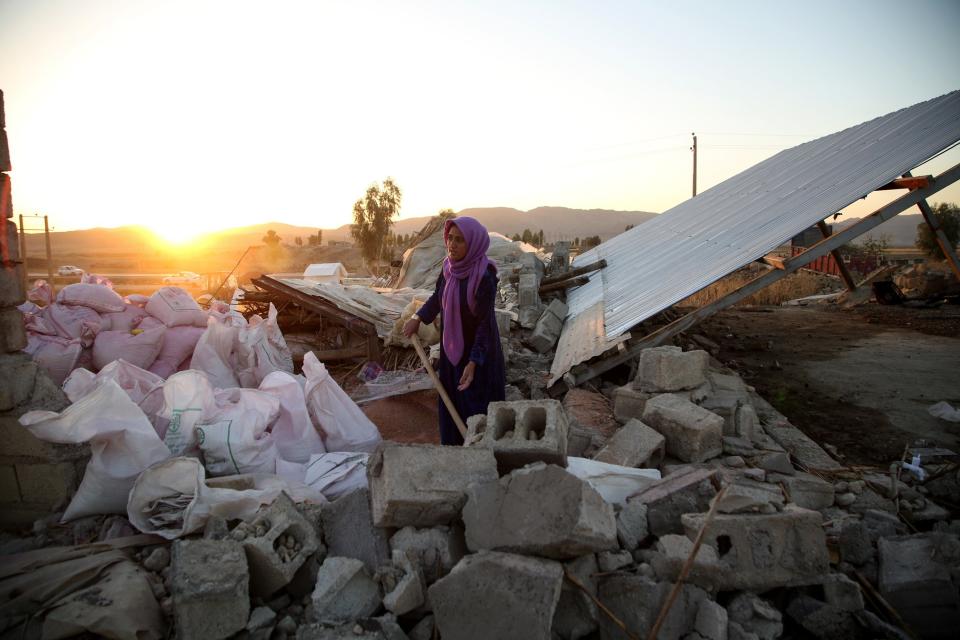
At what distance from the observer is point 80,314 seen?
4.72 meters

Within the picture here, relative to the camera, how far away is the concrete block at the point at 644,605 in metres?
2.13

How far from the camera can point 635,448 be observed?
351cm

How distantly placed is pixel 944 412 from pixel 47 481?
739 centimetres

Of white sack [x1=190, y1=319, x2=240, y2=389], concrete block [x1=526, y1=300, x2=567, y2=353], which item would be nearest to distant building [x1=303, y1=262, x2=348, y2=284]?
concrete block [x1=526, y1=300, x2=567, y2=353]

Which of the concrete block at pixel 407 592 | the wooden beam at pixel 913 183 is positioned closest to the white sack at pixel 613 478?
the concrete block at pixel 407 592

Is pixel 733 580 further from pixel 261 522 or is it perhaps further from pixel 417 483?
pixel 261 522

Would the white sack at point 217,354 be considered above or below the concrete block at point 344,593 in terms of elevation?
above

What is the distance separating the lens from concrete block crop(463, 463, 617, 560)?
2105 millimetres

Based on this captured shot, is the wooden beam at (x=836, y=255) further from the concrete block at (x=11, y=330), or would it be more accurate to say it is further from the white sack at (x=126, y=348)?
the concrete block at (x=11, y=330)

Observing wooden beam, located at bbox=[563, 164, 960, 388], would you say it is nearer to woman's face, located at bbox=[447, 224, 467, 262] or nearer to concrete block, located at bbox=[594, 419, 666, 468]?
concrete block, located at bbox=[594, 419, 666, 468]

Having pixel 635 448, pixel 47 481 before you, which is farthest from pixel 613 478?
pixel 47 481

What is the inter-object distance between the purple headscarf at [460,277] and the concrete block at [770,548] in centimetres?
193

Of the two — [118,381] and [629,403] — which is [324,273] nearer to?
[118,381]

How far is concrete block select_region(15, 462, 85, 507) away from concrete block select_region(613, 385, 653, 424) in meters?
3.70
